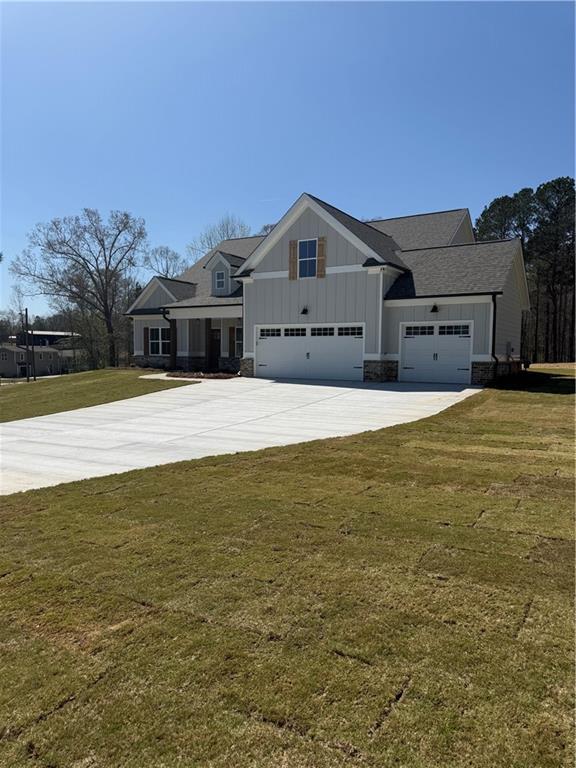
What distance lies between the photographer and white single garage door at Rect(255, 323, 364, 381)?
64.8 feet

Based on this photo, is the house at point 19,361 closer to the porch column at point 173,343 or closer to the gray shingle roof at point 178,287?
the gray shingle roof at point 178,287

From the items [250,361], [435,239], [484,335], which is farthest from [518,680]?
[435,239]

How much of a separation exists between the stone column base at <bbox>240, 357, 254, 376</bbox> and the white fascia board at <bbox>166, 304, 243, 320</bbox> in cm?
291

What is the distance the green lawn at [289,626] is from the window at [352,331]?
1434cm

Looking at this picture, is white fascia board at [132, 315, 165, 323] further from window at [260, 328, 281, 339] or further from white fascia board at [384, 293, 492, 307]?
white fascia board at [384, 293, 492, 307]

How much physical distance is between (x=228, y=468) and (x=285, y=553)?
2861 mm

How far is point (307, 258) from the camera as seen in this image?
66.9 feet

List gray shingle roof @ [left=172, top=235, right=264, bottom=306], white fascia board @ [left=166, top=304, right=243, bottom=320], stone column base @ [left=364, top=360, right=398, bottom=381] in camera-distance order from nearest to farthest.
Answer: stone column base @ [left=364, top=360, right=398, bottom=381] < white fascia board @ [left=166, top=304, right=243, bottom=320] < gray shingle roof @ [left=172, top=235, right=264, bottom=306]

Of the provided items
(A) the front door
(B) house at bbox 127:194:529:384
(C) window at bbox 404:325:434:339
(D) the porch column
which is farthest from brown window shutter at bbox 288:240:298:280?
(D) the porch column

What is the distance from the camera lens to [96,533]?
14.3ft

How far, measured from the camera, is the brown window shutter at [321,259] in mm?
20078

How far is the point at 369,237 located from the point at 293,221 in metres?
3.24

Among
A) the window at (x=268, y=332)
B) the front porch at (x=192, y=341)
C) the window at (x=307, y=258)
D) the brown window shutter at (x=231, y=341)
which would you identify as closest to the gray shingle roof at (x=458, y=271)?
the window at (x=307, y=258)

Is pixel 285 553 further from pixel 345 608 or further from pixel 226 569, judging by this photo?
pixel 345 608
